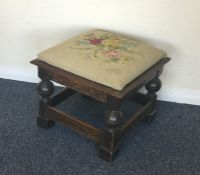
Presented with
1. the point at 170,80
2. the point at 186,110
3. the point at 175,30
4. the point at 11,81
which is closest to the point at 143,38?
the point at 175,30

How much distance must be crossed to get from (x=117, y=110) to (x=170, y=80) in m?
0.52

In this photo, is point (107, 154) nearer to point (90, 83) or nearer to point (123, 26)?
point (90, 83)

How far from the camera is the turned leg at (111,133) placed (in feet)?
3.62

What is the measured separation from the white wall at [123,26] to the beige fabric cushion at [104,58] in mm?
161

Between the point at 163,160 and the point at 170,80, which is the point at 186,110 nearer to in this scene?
the point at 170,80

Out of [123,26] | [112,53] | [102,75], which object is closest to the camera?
[102,75]

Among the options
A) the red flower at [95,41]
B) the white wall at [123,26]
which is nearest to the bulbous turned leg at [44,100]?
the red flower at [95,41]

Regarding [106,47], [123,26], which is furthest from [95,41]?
[123,26]

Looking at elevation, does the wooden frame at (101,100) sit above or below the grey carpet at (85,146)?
above

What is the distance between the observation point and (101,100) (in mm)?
1109

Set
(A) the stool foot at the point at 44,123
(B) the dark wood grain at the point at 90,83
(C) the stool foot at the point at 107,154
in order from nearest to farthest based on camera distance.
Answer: (B) the dark wood grain at the point at 90,83 < (C) the stool foot at the point at 107,154 < (A) the stool foot at the point at 44,123

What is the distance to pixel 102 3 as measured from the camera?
4.61ft

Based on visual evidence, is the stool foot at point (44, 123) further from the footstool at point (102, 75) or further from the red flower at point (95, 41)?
the red flower at point (95, 41)

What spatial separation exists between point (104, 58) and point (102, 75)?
9 centimetres
